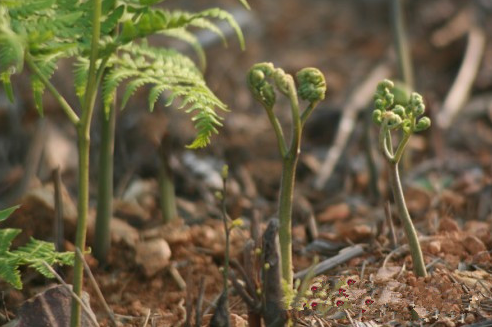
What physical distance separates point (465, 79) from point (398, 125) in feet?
10.1

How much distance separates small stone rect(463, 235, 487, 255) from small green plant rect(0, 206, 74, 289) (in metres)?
1.26

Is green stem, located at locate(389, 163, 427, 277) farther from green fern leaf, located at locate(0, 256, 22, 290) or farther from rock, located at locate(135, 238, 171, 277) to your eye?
green fern leaf, located at locate(0, 256, 22, 290)

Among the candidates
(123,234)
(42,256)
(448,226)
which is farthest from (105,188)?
(448,226)

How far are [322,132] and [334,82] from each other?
0.81m

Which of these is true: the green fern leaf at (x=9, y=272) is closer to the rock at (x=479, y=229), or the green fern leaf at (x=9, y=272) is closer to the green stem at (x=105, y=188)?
the green stem at (x=105, y=188)

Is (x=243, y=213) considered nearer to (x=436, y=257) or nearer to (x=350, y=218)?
(x=350, y=218)

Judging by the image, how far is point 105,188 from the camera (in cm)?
238

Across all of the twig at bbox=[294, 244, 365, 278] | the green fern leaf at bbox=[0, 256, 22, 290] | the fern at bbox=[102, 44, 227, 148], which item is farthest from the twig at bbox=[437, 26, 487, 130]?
the green fern leaf at bbox=[0, 256, 22, 290]

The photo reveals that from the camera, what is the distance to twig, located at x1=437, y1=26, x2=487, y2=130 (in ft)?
14.5

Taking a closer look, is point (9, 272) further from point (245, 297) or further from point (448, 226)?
point (448, 226)

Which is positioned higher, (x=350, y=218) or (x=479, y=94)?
(x=479, y=94)

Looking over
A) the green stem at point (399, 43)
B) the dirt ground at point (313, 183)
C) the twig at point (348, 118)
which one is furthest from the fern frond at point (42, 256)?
the green stem at point (399, 43)

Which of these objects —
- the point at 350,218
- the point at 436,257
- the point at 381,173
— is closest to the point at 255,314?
the point at 436,257

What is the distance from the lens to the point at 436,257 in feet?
7.30
